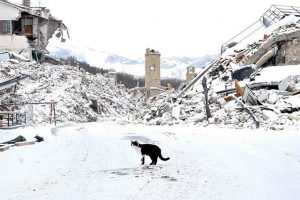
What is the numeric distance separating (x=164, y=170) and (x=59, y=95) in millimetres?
25942

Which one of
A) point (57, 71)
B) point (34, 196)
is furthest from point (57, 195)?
point (57, 71)

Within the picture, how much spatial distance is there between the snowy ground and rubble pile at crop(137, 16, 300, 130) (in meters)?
3.79

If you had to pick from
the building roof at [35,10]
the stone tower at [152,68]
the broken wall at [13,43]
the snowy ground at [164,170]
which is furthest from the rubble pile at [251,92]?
the building roof at [35,10]

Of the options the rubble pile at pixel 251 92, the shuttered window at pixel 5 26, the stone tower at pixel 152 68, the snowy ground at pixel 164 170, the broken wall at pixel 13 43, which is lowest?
the snowy ground at pixel 164 170

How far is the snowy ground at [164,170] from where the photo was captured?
781cm

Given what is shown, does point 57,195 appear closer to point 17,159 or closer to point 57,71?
point 17,159

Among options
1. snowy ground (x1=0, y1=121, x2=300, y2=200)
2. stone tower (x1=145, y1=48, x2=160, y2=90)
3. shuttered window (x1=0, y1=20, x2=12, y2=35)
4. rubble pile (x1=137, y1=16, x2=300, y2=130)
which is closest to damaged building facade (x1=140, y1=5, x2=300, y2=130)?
rubble pile (x1=137, y1=16, x2=300, y2=130)

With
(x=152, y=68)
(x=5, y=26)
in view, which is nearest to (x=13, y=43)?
(x=5, y=26)

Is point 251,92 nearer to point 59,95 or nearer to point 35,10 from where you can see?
point 59,95

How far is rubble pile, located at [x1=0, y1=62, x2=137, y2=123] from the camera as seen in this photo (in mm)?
31373

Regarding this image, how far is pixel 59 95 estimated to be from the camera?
34.9m

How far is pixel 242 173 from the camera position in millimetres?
9422

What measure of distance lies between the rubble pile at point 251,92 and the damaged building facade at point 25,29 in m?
19.3

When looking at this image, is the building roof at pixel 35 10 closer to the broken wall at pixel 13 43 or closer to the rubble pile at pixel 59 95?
the broken wall at pixel 13 43
